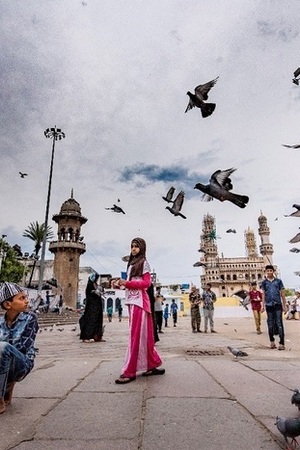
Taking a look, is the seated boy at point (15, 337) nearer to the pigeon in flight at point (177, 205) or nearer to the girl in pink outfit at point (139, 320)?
the girl in pink outfit at point (139, 320)

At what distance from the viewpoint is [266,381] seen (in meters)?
2.95

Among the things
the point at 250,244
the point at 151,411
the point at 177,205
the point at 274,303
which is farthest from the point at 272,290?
the point at 250,244

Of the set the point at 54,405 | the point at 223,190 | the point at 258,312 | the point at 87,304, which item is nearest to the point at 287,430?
the point at 54,405

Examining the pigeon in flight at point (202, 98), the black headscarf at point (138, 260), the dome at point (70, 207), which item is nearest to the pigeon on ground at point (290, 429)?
the black headscarf at point (138, 260)

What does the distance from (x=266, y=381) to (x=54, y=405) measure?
1874mm

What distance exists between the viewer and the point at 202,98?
17.7 feet

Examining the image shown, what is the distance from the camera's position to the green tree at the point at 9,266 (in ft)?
117

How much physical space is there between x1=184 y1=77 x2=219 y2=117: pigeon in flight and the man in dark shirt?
3226mm

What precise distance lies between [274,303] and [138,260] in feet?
12.0

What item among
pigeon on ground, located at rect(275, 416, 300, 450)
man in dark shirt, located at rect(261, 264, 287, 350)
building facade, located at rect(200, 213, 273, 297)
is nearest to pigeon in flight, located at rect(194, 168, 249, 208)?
man in dark shirt, located at rect(261, 264, 287, 350)

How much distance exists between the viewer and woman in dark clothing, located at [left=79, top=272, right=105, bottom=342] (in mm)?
7703

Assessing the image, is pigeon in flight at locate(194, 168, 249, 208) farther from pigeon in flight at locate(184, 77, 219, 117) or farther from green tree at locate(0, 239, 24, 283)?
green tree at locate(0, 239, 24, 283)

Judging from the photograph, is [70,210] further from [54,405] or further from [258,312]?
[54,405]

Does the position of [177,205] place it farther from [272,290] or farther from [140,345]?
[140,345]
